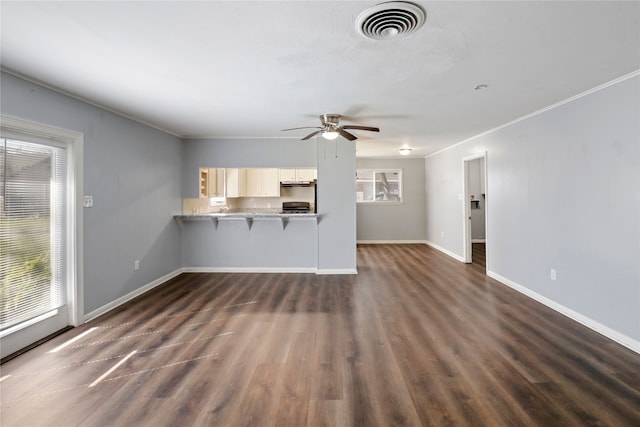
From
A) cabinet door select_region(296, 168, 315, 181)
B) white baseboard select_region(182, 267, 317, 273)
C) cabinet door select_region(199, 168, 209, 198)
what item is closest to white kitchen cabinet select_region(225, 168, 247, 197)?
cabinet door select_region(199, 168, 209, 198)

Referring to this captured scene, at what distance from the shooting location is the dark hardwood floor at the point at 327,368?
177 centimetres

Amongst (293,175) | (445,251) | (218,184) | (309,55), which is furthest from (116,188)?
(445,251)

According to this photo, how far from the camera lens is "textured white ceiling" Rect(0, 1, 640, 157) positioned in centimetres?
169

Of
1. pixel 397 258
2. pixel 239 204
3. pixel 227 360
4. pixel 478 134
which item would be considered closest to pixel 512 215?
pixel 478 134

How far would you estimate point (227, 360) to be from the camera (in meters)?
2.37

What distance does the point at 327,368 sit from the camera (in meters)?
2.24

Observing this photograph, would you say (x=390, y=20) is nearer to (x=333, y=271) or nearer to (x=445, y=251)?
(x=333, y=271)

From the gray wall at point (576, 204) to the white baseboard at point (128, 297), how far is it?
5.34m

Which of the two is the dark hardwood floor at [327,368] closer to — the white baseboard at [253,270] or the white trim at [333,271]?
the white trim at [333,271]

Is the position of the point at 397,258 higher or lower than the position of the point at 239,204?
lower

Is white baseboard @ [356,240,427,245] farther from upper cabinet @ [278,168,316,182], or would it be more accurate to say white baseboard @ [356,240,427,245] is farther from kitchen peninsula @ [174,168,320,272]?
kitchen peninsula @ [174,168,320,272]

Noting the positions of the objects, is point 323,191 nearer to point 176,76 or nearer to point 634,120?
point 176,76

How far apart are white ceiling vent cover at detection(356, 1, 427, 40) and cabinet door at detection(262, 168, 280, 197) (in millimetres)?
4797

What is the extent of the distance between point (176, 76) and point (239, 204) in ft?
14.8
